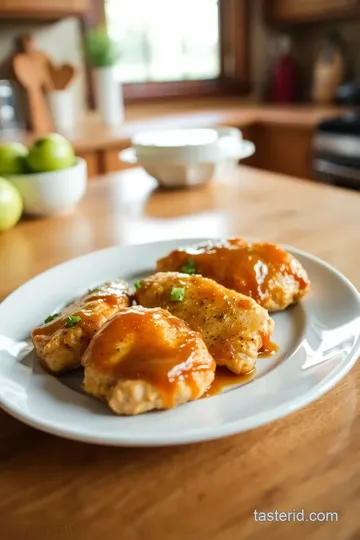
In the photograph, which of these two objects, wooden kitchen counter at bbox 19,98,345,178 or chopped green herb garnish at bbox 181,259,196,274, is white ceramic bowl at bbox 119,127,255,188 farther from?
wooden kitchen counter at bbox 19,98,345,178

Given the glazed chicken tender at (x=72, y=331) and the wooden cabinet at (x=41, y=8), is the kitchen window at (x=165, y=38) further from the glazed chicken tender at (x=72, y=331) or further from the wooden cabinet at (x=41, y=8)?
the glazed chicken tender at (x=72, y=331)

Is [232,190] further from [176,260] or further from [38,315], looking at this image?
[38,315]

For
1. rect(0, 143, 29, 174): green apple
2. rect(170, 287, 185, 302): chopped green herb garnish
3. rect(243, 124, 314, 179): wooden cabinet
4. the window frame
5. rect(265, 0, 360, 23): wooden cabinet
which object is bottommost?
rect(243, 124, 314, 179): wooden cabinet

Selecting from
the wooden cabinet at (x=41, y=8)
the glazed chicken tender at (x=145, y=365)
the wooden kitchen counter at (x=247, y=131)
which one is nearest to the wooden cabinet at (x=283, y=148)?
the wooden kitchen counter at (x=247, y=131)

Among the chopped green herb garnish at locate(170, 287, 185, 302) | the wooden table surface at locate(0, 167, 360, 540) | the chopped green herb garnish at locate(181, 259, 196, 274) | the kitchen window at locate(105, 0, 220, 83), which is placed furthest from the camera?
Answer: the kitchen window at locate(105, 0, 220, 83)

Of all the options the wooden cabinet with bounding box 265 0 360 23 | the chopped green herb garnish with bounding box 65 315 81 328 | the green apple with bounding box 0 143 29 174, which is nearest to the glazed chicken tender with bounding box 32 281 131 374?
the chopped green herb garnish with bounding box 65 315 81 328

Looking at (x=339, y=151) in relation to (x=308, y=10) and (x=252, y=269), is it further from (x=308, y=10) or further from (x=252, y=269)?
(x=252, y=269)
